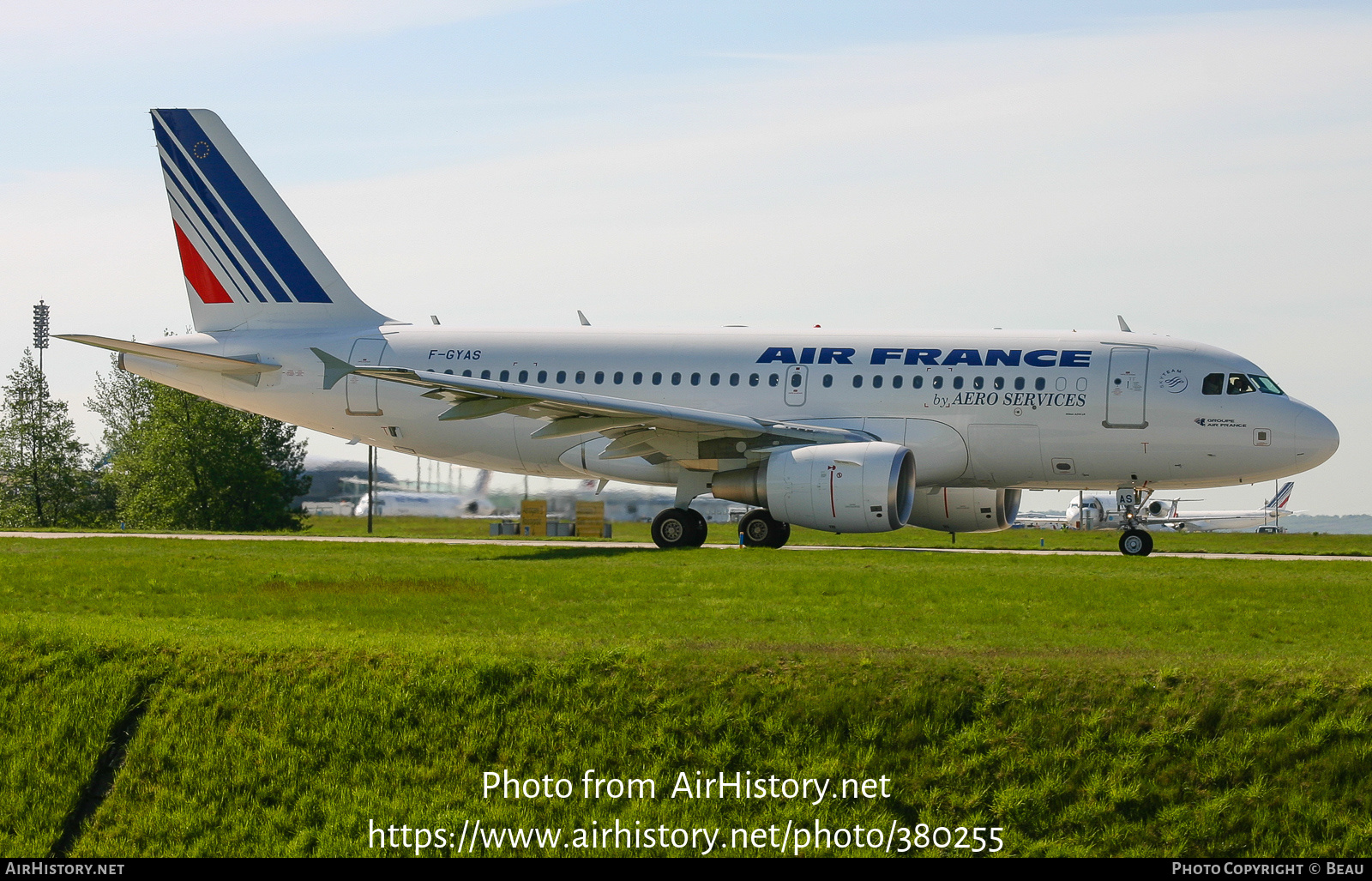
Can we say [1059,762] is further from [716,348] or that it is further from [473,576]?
[716,348]

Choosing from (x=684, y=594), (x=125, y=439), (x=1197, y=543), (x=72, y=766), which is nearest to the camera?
(x=72, y=766)

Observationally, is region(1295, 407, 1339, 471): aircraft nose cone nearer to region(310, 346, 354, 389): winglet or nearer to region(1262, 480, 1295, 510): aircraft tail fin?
region(310, 346, 354, 389): winglet

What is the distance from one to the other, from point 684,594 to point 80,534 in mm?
21833

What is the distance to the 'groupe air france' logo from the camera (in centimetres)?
2559

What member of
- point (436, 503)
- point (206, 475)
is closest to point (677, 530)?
point (436, 503)

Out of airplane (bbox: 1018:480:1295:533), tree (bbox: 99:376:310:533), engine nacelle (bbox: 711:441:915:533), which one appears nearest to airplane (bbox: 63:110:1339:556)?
engine nacelle (bbox: 711:441:915:533)

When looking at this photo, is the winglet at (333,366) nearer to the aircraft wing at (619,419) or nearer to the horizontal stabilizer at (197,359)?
the aircraft wing at (619,419)

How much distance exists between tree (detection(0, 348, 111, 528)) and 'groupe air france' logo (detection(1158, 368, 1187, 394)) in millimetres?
45846

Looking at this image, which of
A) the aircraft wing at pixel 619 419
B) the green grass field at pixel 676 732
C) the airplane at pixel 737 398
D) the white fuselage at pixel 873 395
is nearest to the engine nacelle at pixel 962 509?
the airplane at pixel 737 398

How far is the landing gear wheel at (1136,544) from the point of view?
85.9 ft

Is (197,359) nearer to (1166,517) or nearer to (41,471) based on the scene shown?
(41,471)

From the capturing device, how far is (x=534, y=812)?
1135cm

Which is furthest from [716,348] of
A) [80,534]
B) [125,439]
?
[125,439]

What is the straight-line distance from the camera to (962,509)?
91.7 ft
